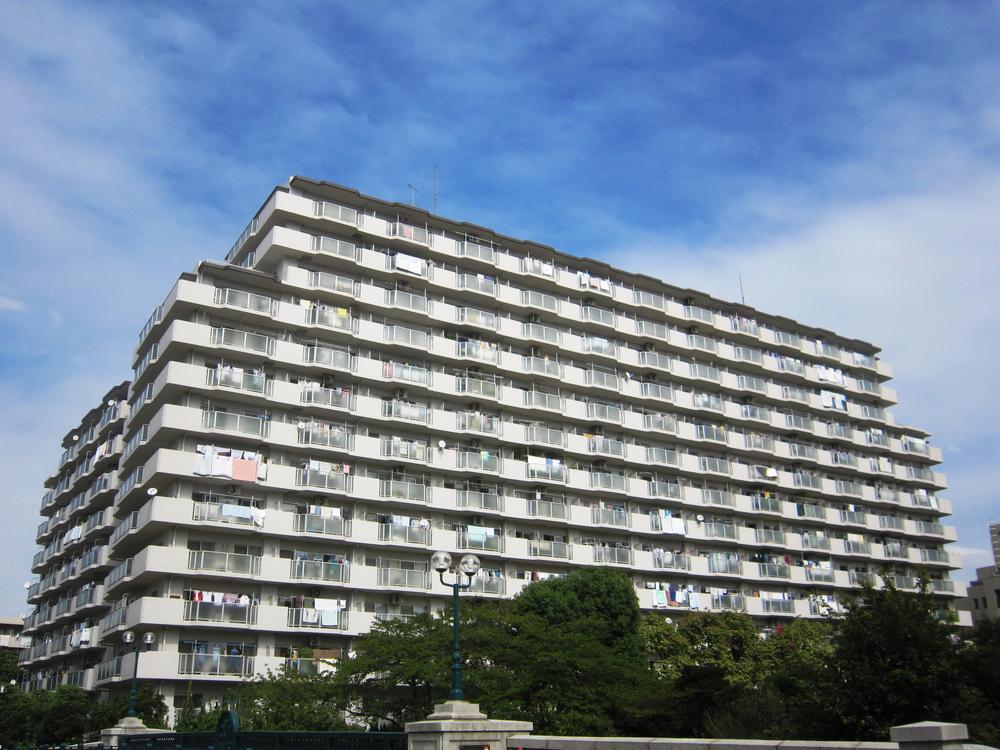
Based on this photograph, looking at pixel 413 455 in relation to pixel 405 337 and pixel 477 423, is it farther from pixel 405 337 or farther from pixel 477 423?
pixel 405 337

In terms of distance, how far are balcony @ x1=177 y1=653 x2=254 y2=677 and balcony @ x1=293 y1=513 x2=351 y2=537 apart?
695cm

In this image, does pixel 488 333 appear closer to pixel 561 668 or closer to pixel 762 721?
pixel 561 668

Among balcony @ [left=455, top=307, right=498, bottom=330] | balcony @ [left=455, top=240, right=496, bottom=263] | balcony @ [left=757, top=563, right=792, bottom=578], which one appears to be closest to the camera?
Answer: balcony @ [left=455, top=307, right=498, bottom=330]

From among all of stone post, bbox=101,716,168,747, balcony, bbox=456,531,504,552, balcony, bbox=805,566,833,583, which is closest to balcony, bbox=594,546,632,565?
balcony, bbox=456,531,504,552

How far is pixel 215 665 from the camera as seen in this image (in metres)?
45.3

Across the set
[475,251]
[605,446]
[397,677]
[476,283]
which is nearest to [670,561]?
[605,446]

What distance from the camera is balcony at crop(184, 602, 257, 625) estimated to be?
45688mm

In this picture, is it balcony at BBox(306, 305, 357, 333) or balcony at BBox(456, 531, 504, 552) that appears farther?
balcony at BBox(456, 531, 504, 552)

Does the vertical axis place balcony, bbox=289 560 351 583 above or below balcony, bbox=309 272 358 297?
below

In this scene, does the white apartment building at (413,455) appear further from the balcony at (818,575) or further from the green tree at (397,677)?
the green tree at (397,677)

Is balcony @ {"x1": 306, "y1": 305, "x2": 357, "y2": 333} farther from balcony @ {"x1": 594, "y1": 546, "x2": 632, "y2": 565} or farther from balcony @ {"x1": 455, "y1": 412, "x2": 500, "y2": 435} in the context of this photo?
balcony @ {"x1": 594, "y1": 546, "x2": 632, "y2": 565}

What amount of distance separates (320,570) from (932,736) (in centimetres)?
3983

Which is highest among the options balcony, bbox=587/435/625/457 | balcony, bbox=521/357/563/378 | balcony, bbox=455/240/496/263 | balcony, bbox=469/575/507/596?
balcony, bbox=455/240/496/263

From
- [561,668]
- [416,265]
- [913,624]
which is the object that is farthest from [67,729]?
[913,624]
